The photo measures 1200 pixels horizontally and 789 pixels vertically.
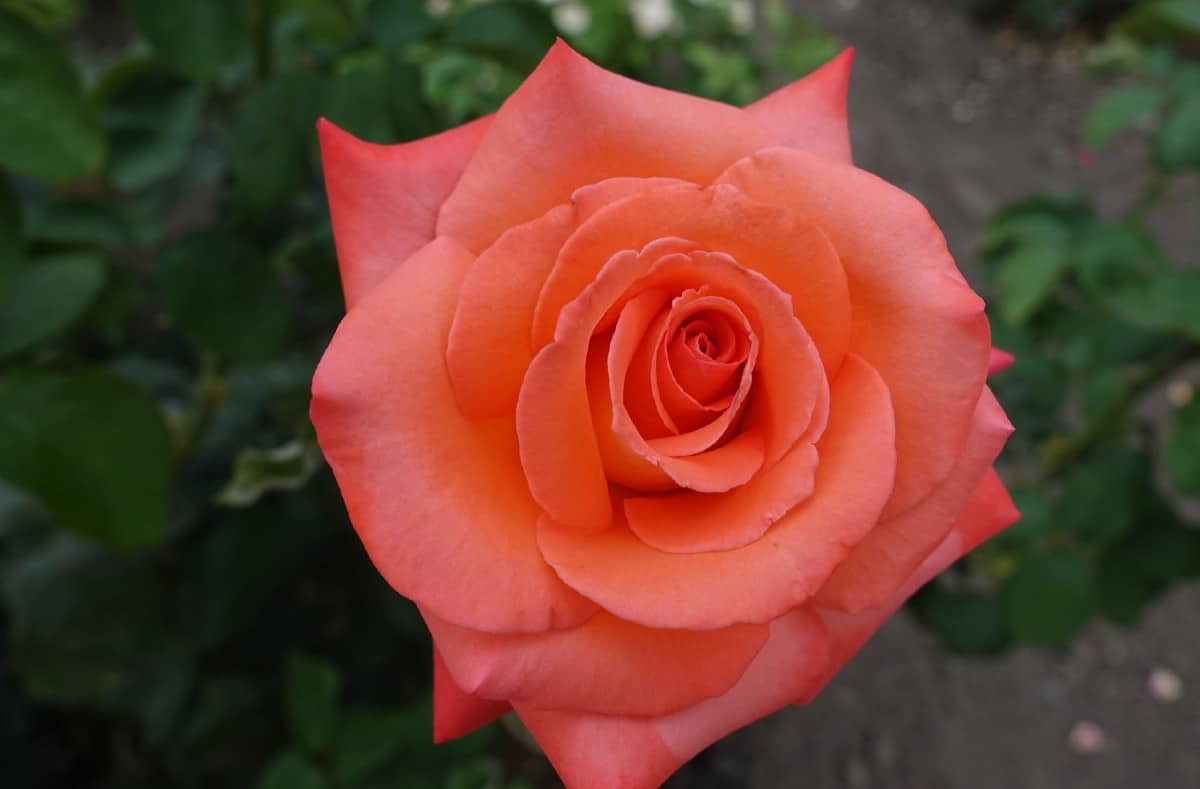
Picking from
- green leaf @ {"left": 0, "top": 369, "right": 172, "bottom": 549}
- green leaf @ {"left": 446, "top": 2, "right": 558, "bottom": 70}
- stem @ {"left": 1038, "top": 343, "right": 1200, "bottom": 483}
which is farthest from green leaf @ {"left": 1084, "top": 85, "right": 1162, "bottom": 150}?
green leaf @ {"left": 0, "top": 369, "right": 172, "bottom": 549}

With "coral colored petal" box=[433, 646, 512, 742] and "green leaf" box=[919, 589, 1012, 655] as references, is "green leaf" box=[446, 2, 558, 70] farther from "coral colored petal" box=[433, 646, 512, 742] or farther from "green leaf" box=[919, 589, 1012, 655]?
"green leaf" box=[919, 589, 1012, 655]

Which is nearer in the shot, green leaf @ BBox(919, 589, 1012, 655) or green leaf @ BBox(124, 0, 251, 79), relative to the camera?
green leaf @ BBox(124, 0, 251, 79)

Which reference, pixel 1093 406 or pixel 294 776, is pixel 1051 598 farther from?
pixel 294 776

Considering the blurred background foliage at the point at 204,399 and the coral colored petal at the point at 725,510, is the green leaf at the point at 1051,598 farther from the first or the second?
the coral colored petal at the point at 725,510

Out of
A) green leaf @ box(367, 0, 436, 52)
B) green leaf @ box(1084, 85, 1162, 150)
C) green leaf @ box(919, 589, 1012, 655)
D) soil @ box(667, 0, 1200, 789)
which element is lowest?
soil @ box(667, 0, 1200, 789)

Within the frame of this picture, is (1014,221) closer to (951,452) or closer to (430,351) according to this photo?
(951,452)

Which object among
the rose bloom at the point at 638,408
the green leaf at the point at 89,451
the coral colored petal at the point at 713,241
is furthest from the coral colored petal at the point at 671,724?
the green leaf at the point at 89,451
